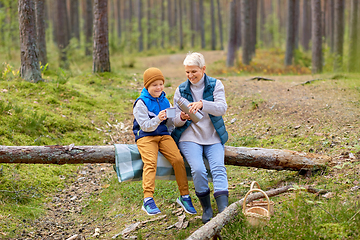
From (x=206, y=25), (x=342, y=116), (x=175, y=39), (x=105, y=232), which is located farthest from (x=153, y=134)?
(x=206, y=25)

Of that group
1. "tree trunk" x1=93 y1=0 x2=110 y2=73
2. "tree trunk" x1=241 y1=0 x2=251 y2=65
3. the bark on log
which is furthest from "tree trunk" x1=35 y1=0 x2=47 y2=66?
the bark on log

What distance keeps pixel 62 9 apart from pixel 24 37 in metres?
10.0

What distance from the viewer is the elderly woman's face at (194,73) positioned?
155 inches

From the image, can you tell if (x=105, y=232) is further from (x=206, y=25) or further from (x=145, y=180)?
(x=206, y=25)

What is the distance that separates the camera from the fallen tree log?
4105mm

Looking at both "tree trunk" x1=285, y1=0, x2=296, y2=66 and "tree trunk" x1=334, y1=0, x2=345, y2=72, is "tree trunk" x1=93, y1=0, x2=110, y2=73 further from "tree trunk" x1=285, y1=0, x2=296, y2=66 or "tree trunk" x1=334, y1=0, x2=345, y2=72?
"tree trunk" x1=285, y1=0, x2=296, y2=66

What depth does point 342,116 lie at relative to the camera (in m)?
5.69

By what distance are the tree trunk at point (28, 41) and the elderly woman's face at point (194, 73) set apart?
18.3ft

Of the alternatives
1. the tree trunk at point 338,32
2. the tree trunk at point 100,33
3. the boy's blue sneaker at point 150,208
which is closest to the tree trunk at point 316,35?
the tree trunk at point 338,32

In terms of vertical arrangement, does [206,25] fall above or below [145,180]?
above

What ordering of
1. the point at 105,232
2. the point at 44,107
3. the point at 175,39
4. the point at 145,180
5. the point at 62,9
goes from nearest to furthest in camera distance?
1. the point at 145,180
2. the point at 105,232
3. the point at 44,107
4. the point at 62,9
5. the point at 175,39

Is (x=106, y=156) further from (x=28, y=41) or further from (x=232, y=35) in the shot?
(x=232, y=35)

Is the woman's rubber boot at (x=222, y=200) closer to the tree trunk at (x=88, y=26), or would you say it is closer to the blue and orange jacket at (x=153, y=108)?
the blue and orange jacket at (x=153, y=108)

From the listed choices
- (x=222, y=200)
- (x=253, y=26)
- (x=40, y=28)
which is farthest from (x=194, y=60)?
(x=253, y=26)
